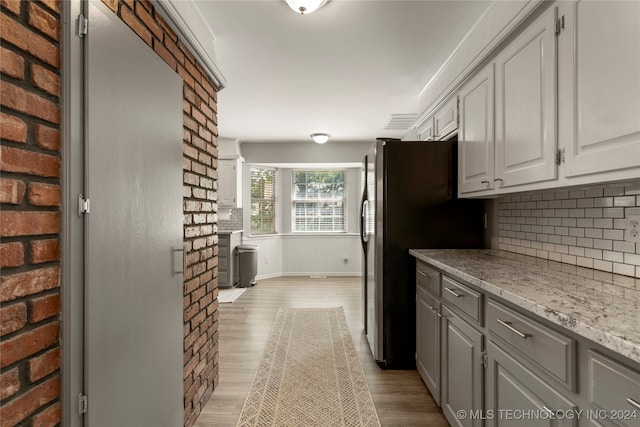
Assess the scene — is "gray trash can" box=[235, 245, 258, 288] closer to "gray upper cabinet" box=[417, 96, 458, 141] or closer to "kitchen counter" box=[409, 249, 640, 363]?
"gray upper cabinet" box=[417, 96, 458, 141]

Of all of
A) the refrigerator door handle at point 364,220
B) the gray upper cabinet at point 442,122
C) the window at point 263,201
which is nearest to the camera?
the gray upper cabinet at point 442,122

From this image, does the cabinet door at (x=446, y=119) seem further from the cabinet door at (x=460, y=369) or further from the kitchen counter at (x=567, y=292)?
the cabinet door at (x=460, y=369)

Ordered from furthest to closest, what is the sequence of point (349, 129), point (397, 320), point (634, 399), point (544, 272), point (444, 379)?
1. point (349, 129)
2. point (397, 320)
3. point (444, 379)
4. point (544, 272)
5. point (634, 399)

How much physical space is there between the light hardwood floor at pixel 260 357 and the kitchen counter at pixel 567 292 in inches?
36.6

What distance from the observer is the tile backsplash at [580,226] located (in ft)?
5.06

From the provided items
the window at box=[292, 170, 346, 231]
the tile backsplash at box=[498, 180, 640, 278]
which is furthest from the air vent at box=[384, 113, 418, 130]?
the tile backsplash at box=[498, 180, 640, 278]

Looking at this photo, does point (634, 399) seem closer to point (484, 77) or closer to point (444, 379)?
point (444, 379)

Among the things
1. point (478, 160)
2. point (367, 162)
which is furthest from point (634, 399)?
point (367, 162)

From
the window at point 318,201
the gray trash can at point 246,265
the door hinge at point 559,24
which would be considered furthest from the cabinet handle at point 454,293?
the window at point 318,201

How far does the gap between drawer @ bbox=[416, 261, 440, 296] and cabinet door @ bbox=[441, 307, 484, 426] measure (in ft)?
0.58

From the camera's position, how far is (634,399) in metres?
0.79

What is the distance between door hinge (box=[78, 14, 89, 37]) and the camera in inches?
40.9

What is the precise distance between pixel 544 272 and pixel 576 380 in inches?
31.8

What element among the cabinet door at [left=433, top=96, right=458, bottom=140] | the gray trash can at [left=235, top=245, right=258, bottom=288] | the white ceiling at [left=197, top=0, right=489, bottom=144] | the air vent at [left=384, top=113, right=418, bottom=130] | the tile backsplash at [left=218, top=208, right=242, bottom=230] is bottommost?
the gray trash can at [left=235, top=245, right=258, bottom=288]
